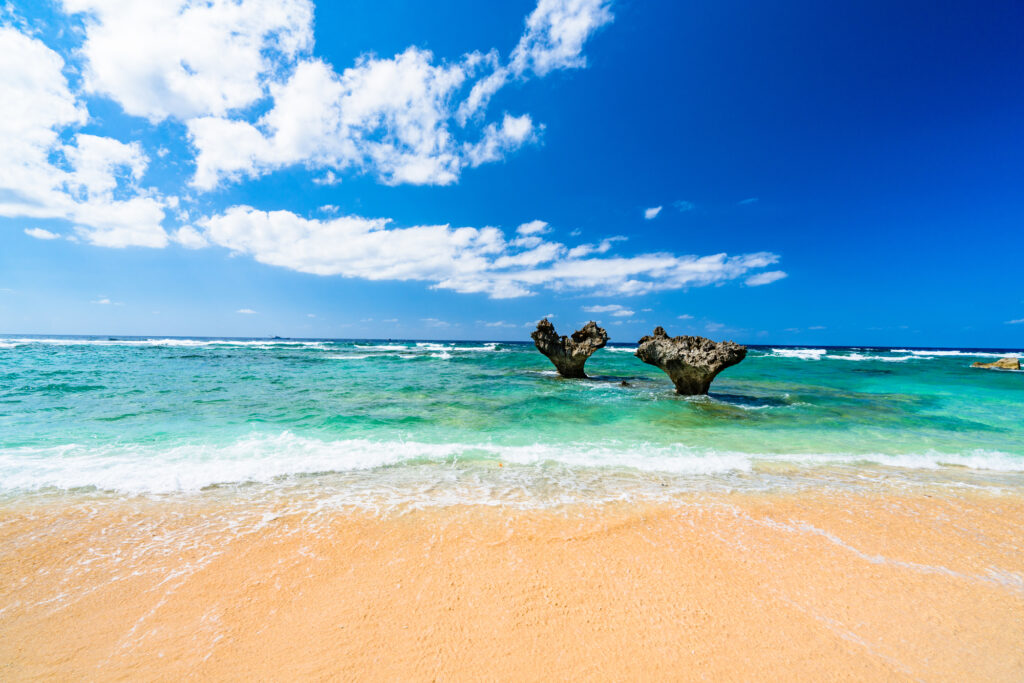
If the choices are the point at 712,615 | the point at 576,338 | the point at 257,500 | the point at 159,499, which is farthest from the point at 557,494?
the point at 576,338

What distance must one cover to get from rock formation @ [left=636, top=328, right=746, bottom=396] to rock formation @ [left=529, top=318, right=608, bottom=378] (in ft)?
15.8

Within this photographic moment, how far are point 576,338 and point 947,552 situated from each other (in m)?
17.9

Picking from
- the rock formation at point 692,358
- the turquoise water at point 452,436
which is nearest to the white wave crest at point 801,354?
the turquoise water at point 452,436

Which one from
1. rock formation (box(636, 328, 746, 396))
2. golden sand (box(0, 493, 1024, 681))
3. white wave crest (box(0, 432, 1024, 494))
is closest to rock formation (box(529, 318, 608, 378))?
rock formation (box(636, 328, 746, 396))

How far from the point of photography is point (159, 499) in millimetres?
4906

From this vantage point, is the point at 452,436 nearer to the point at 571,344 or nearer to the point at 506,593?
the point at 506,593

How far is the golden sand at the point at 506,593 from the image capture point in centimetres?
256

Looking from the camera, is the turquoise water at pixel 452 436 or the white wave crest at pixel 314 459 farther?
the turquoise water at pixel 452 436

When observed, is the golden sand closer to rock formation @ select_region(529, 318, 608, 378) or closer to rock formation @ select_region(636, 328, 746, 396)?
rock formation @ select_region(636, 328, 746, 396)

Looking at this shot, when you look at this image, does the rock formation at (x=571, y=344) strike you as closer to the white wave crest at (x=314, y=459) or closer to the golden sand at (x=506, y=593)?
the white wave crest at (x=314, y=459)

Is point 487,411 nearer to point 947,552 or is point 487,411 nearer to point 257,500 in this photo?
point 257,500

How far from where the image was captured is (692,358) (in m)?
15.3

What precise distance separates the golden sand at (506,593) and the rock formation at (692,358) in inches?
407

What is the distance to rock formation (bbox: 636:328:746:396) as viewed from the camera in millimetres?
14883
